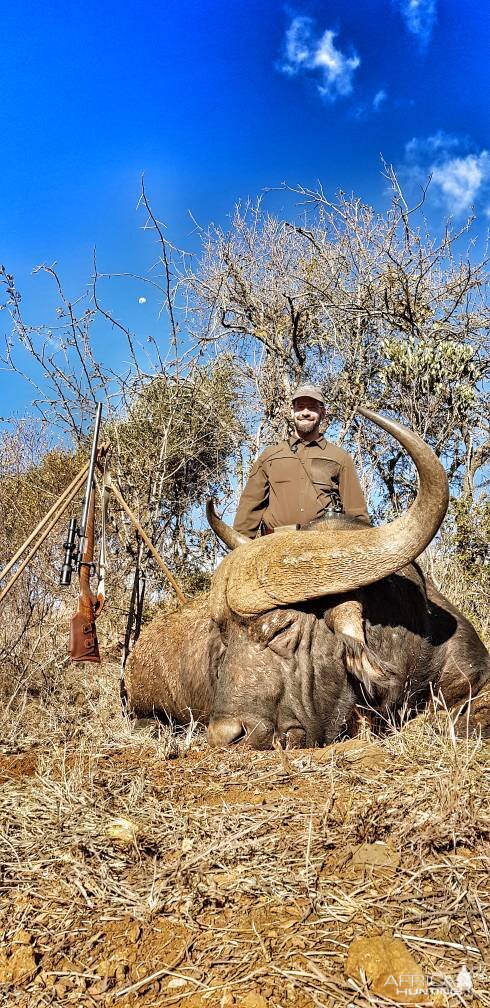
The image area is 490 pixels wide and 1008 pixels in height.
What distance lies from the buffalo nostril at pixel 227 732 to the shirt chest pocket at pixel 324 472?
82.3 inches

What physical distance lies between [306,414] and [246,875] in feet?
12.4

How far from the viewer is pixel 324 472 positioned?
485cm

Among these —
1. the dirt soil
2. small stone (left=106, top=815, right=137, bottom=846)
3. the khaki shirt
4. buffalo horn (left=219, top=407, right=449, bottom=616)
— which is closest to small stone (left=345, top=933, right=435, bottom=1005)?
the dirt soil

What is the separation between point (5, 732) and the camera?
3.92 m

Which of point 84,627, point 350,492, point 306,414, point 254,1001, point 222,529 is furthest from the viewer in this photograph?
point 306,414

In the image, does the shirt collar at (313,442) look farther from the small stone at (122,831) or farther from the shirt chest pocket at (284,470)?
the small stone at (122,831)

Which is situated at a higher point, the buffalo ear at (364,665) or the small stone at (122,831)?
the buffalo ear at (364,665)

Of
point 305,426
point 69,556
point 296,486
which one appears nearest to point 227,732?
point 296,486

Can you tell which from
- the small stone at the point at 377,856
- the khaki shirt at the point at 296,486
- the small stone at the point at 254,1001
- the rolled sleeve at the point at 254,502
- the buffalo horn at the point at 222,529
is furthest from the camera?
the rolled sleeve at the point at 254,502

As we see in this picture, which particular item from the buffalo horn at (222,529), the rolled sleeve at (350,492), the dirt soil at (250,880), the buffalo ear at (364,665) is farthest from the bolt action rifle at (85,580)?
the buffalo ear at (364,665)

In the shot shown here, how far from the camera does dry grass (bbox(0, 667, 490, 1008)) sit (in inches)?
59.8

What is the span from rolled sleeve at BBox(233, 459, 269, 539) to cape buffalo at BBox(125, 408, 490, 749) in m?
1.62

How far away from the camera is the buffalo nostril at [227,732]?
3.11m

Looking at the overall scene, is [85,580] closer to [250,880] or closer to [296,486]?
[296,486]
